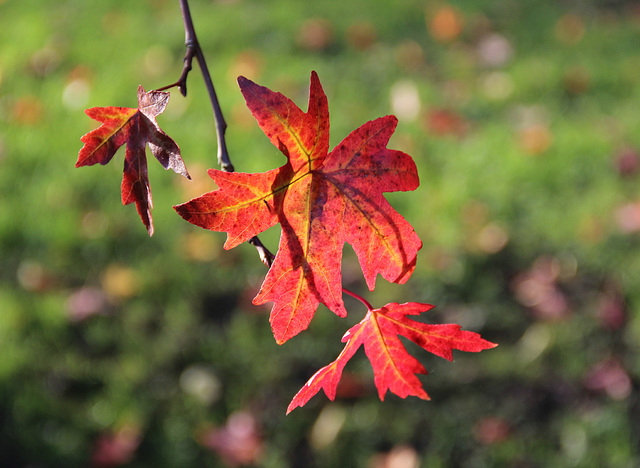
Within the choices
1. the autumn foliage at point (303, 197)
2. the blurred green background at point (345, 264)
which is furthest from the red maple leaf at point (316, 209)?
the blurred green background at point (345, 264)

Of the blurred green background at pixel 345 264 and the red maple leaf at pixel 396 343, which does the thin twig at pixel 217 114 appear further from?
the blurred green background at pixel 345 264

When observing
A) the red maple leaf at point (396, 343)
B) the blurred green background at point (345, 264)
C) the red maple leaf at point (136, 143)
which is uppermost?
the red maple leaf at point (136, 143)

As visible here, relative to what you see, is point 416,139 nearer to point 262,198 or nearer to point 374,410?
point 374,410

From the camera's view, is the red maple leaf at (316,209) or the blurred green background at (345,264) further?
the blurred green background at (345,264)

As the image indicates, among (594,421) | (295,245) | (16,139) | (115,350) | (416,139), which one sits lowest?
(594,421)

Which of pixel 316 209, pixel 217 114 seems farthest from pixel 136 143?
pixel 316 209

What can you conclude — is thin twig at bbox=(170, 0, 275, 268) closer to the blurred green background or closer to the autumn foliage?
the autumn foliage

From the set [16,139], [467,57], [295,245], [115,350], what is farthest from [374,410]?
[467,57]

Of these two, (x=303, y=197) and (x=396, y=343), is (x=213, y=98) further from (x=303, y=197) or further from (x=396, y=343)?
(x=396, y=343)
